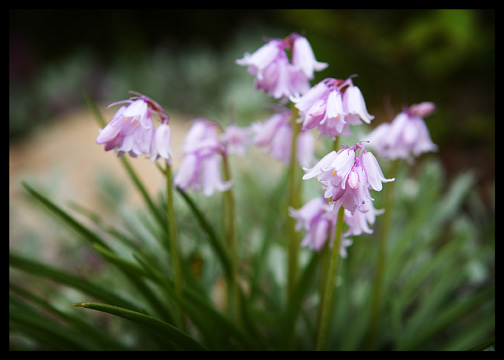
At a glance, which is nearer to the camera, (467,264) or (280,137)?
(280,137)

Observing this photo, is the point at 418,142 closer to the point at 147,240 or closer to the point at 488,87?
the point at 147,240

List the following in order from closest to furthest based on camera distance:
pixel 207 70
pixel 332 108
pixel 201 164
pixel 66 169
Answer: pixel 332 108 < pixel 201 164 < pixel 66 169 < pixel 207 70

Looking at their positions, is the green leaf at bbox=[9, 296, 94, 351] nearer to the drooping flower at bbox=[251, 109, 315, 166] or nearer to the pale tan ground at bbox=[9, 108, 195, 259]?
the drooping flower at bbox=[251, 109, 315, 166]

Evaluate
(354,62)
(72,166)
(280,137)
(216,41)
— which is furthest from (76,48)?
(280,137)

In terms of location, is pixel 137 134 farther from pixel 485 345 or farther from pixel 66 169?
pixel 66 169

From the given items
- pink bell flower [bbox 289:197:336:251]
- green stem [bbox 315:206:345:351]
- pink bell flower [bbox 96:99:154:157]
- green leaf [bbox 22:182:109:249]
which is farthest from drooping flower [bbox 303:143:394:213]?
green leaf [bbox 22:182:109:249]

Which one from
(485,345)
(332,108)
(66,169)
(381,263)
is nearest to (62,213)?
(332,108)

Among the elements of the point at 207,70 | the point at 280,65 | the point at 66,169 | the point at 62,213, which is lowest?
the point at 62,213
